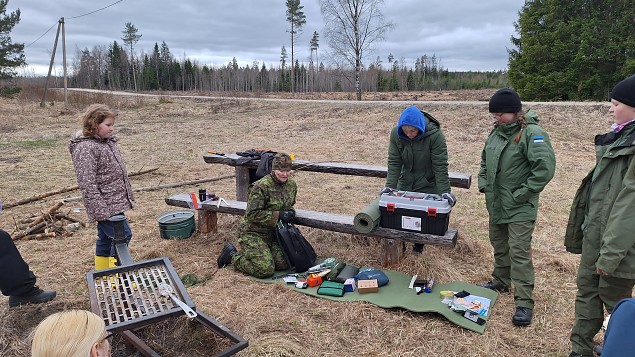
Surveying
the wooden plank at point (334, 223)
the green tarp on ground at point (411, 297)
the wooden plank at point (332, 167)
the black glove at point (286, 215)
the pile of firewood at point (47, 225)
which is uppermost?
the wooden plank at point (332, 167)

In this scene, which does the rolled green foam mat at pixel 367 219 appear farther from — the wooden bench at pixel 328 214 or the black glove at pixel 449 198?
the black glove at pixel 449 198

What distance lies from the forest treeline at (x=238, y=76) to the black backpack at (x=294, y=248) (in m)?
46.5

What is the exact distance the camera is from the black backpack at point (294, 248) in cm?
430

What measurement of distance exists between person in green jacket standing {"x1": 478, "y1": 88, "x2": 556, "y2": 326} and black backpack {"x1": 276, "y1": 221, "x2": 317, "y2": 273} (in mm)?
1836

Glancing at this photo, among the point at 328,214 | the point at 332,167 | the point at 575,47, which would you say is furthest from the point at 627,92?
the point at 575,47

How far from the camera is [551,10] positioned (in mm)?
22062

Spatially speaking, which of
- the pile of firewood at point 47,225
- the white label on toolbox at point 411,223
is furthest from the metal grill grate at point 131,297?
the pile of firewood at point 47,225

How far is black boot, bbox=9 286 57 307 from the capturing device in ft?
11.9

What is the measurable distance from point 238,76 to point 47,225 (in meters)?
56.4

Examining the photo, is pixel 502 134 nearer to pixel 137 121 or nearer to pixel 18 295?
Result: pixel 18 295

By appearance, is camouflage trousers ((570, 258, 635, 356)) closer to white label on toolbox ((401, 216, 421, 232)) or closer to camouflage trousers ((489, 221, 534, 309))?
camouflage trousers ((489, 221, 534, 309))

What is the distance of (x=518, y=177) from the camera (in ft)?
11.2

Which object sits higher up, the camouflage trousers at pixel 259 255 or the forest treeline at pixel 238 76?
the forest treeline at pixel 238 76

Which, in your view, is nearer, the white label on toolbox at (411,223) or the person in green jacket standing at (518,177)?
the person in green jacket standing at (518,177)
